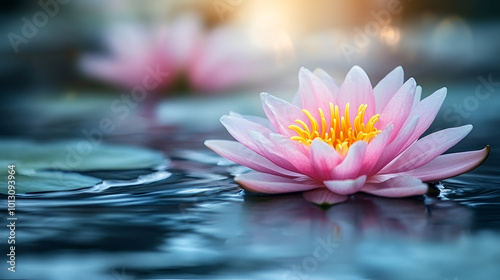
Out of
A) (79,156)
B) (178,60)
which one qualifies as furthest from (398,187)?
(178,60)

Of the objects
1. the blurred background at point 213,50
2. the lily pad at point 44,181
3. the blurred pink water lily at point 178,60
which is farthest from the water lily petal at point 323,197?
the blurred pink water lily at point 178,60

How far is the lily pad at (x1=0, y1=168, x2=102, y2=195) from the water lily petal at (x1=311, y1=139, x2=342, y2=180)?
361 millimetres

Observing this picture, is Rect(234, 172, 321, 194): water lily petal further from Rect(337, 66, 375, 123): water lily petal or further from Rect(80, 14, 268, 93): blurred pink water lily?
Rect(80, 14, 268, 93): blurred pink water lily

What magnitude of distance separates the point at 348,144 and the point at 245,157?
0.46 ft

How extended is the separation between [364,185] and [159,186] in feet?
0.99

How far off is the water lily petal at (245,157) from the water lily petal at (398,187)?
0.11 metres

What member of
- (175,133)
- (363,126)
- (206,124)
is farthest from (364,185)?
(206,124)

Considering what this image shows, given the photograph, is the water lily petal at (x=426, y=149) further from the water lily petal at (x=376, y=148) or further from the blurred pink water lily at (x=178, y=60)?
the blurred pink water lily at (x=178, y=60)

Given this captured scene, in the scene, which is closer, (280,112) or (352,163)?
(352,163)

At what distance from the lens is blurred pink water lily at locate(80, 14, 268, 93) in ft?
7.11

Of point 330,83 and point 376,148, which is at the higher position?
point 330,83

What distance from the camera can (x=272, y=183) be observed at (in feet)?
3.09

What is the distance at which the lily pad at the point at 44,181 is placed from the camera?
1.03 meters

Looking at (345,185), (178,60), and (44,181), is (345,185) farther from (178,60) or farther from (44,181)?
(178,60)
